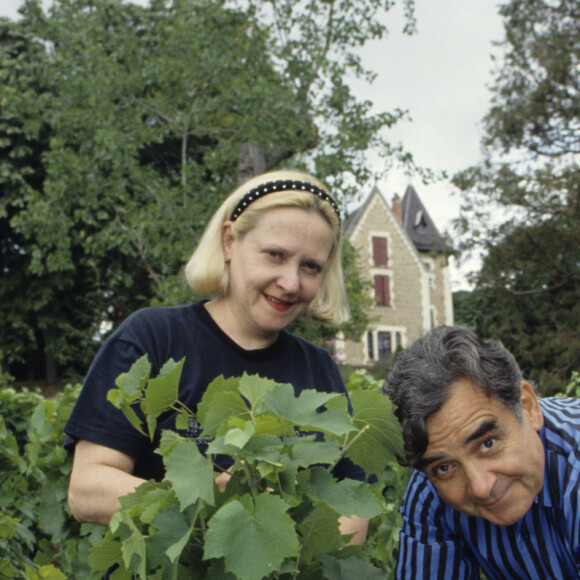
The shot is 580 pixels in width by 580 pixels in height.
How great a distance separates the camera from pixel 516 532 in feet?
5.72

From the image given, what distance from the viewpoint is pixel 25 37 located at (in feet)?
71.0

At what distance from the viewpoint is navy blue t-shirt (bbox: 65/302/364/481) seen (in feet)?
5.38

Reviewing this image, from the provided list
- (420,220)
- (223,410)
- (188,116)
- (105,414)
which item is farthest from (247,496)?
(420,220)

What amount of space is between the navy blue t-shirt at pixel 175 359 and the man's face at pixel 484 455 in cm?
26

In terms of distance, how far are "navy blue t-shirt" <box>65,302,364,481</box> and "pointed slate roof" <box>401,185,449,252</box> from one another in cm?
4472

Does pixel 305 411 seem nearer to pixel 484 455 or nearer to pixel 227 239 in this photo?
pixel 484 455

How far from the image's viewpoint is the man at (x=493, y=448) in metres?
1.62

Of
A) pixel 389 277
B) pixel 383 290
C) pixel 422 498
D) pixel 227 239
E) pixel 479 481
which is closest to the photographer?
pixel 479 481

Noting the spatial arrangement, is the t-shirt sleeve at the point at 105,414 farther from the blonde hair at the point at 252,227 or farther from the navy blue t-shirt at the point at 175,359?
the blonde hair at the point at 252,227

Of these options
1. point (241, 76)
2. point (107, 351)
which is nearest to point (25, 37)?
point (241, 76)

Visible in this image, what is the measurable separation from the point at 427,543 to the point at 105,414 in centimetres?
89

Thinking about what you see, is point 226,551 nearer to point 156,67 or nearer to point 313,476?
point 313,476

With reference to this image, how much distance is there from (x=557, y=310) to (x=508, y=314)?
4.94 ft

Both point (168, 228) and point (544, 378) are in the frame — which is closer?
point (168, 228)
